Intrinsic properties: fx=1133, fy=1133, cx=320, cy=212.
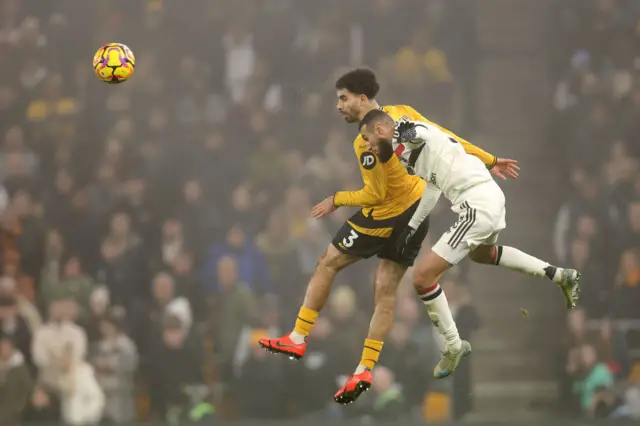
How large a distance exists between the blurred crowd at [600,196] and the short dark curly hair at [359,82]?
6.46 metres

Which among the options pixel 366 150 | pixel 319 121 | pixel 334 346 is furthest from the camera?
pixel 319 121

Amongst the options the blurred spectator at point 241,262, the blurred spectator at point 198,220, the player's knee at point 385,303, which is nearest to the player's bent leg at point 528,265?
the player's knee at point 385,303

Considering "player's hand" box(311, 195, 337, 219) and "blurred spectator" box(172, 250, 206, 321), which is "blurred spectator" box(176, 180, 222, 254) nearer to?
"blurred spectator" box(172, 250, 206, 321)

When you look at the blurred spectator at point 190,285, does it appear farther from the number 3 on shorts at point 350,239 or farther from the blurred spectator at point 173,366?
the number 3 on shorts at point 350,239

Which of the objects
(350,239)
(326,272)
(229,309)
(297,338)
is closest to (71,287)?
(229,309)

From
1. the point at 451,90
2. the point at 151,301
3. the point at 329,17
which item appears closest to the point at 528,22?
the point at 451,90

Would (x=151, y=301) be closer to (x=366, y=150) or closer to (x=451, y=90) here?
(x=451, y=90)

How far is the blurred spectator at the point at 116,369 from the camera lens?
1287 cm

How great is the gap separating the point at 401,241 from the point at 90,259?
6623mm

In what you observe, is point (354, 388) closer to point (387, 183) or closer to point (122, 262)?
point (387, 183)

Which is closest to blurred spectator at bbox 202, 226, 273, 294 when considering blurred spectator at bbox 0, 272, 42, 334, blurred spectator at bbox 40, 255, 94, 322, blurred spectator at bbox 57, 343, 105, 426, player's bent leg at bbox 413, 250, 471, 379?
blurred spectator at bbox 40, 255, 94, 322

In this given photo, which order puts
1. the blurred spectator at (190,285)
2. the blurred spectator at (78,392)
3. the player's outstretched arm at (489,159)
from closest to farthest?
the player's outstretched arm at (489,159)
the blurred spectator at (78,392)
the blurred spectator at (190,285)

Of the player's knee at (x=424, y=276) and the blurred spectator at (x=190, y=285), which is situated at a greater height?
the blurred spectator at (x=190, y=285)

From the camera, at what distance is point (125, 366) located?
13.0 metres
